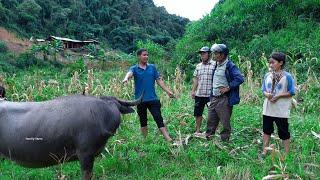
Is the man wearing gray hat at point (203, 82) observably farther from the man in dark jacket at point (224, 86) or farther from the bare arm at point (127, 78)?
the bare arm at point (127, 78)

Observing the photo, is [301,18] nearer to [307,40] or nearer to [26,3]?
[307,40]

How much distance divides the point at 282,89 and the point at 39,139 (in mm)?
2937

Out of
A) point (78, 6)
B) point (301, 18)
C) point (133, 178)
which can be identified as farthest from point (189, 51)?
point (78, 6)

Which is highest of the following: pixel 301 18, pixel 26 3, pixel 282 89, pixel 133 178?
pixel 26 3

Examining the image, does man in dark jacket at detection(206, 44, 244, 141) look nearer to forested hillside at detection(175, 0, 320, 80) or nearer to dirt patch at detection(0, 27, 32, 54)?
forested hillside at detection(175, 0, 320, 80)

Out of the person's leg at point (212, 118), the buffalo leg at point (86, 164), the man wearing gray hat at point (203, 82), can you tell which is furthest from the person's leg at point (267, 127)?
the buffalo leg at point (86, 164)

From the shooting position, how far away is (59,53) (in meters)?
40.5

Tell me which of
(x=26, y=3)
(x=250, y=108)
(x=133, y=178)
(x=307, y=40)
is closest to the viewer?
(x=133, y=178)

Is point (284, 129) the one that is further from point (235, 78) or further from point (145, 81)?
point (145, 81)

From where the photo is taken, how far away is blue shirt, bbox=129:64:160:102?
616 centimetres

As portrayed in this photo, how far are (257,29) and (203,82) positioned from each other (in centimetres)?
1054

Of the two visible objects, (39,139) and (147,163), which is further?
Result: (147,163)

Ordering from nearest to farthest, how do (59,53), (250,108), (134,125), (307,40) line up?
(134,125), (250,108), (307,40), (59,53)

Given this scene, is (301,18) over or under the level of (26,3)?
under
